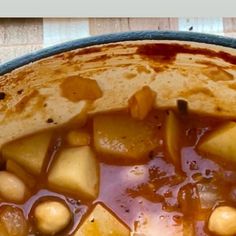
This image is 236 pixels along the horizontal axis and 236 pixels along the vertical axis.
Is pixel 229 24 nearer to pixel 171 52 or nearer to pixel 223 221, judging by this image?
pixel 171 52

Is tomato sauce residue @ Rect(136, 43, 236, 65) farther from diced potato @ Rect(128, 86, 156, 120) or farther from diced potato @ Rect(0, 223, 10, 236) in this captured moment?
diced potato @ Rect(0, 223, 10, 236)

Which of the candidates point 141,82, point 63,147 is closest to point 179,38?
point 141,82

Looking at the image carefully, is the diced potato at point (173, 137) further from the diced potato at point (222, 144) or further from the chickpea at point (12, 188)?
the chickpea at point (12, 188)

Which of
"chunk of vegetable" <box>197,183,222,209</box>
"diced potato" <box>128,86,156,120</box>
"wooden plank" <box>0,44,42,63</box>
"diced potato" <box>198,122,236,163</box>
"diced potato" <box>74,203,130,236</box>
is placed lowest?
"diced potato" <box>74,203,130,236</box>

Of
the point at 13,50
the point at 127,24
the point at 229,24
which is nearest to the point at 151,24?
the point at 127,24

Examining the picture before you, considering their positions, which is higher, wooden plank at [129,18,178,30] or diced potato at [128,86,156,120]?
wooden plank at [129,18,178,30]

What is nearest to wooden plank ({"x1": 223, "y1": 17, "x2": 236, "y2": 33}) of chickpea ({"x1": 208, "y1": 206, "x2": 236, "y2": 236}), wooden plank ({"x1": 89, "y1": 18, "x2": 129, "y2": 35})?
A: wooden plank ({"x1": 89, "y1": 18, "x2": 129, "y2": 35})

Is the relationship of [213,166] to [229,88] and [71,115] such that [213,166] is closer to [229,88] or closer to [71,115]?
[229,88]
